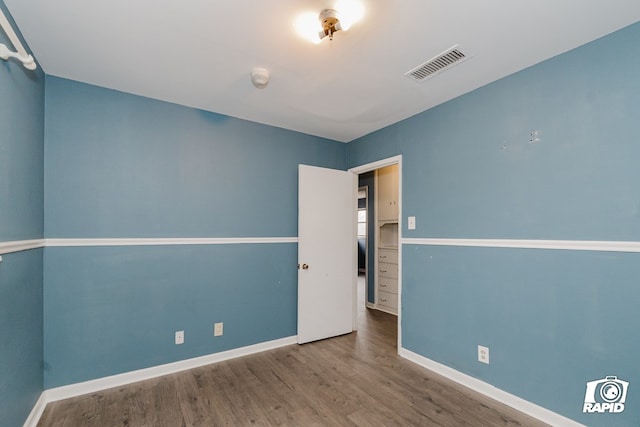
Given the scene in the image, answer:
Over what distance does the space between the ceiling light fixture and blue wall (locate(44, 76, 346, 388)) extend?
1625 mm

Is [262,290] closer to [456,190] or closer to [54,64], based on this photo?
[456,190]

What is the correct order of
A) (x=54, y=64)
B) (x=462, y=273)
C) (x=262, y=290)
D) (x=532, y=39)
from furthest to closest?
(x=262, y=290) < (x=462, y=273) < (x=54, y=64) < (x=532, y=39)

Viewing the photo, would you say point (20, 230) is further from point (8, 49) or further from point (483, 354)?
point (483, 354)

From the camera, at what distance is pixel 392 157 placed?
326 cm

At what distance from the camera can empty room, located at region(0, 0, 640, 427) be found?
172 cm

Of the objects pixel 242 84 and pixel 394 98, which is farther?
pixel 394 98

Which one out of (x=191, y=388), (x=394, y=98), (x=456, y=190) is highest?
(x=394, y=98)

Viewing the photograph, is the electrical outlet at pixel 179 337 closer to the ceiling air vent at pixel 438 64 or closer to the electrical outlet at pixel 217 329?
the electrical outlet at pixel 217 329

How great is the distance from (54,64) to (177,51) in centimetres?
98

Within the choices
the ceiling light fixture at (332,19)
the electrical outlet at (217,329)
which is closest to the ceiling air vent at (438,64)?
the ceiling light fixture at (332,19)

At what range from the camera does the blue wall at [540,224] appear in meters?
1.75

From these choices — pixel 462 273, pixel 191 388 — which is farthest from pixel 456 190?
pixel 191 388

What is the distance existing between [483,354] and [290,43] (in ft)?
8.97
